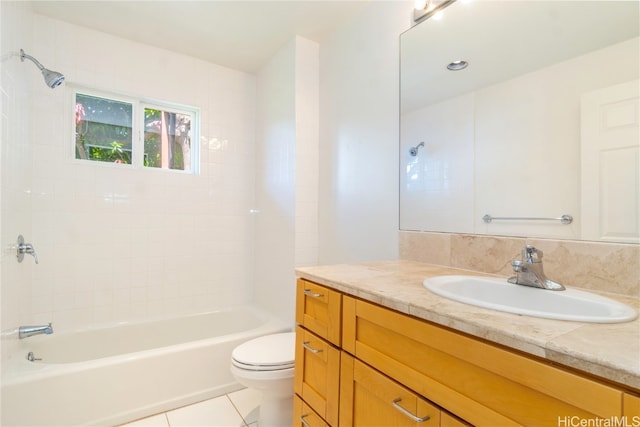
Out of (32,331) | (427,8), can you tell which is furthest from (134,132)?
(427,8)

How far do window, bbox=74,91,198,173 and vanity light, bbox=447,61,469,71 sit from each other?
2.11 m

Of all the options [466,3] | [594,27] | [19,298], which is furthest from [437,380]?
[19,298]

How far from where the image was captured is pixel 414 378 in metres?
Answer: 0.80

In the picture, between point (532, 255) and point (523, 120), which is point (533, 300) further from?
point (523, 120)

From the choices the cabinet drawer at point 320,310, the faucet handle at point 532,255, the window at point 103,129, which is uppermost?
the window at point 103,129

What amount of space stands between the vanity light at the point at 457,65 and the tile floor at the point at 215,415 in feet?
7.05

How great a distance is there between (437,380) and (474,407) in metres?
0.10

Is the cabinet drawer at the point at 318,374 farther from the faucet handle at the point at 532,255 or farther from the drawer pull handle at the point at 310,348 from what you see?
the faucet handle at the point at 532,255

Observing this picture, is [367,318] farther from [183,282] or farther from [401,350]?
[183,282]

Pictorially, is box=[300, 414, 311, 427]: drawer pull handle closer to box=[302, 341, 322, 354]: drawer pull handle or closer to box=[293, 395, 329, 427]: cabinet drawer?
box=[293, 395, 329, 427]: cabinet drawer

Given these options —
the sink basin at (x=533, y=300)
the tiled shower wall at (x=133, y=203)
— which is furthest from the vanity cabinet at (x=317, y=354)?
the tiled shower wall at (x=133, y=203)

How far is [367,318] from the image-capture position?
3.12 ft

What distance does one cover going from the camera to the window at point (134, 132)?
2.32 metres

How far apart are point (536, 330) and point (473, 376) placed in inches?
6.6
